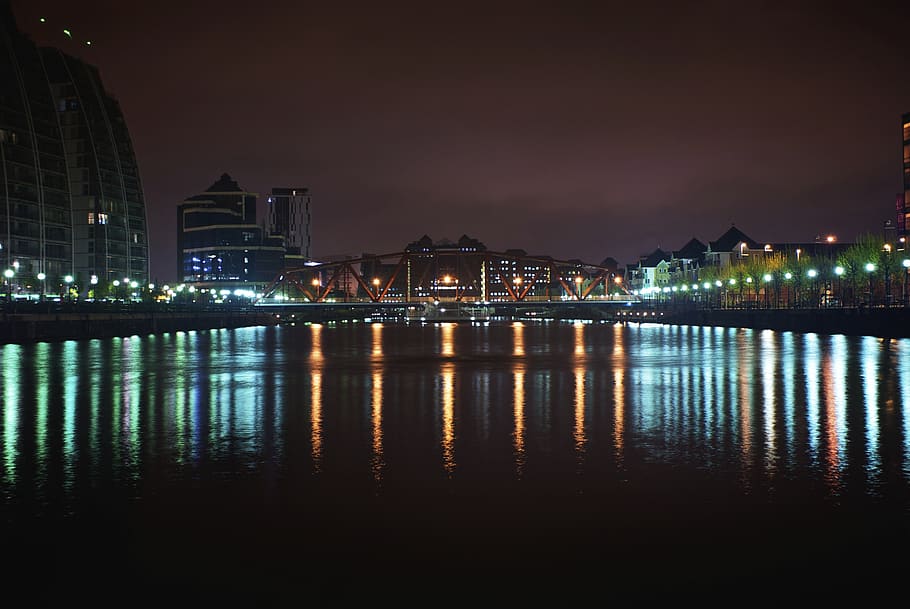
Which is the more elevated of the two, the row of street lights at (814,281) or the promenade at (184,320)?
the row of street lights at (814,281)

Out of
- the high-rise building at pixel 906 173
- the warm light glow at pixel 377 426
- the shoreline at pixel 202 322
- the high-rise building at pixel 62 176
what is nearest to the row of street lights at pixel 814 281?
the shoreline at pixel 202 322

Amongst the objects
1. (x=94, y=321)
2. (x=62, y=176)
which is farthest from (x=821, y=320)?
(x=62, y=176)

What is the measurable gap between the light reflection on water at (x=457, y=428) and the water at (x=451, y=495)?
0.10m

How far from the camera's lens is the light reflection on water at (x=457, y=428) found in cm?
1547

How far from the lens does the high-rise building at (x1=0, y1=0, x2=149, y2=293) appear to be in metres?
150

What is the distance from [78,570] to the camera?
10523 mm

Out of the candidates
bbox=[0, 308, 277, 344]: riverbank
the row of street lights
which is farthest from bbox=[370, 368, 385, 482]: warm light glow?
the row of street lights

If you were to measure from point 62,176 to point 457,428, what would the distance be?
531 feet

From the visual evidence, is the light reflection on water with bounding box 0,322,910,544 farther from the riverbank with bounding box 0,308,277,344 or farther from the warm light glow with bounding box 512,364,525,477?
the riverbank with bounding box 0,308,277,344

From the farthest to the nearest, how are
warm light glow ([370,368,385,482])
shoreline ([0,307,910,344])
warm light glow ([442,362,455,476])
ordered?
shoreline ([0,307,910,344]), warm light glow ([442,362,455,476]), warm light glow ([370,368,385,482])

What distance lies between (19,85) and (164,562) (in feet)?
541

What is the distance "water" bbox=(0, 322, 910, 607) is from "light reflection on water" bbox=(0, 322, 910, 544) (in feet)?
0.33

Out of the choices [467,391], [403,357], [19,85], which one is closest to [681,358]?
[403,357]

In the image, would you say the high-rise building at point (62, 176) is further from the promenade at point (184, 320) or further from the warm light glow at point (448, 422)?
the warm light glow at point (448, 422)
